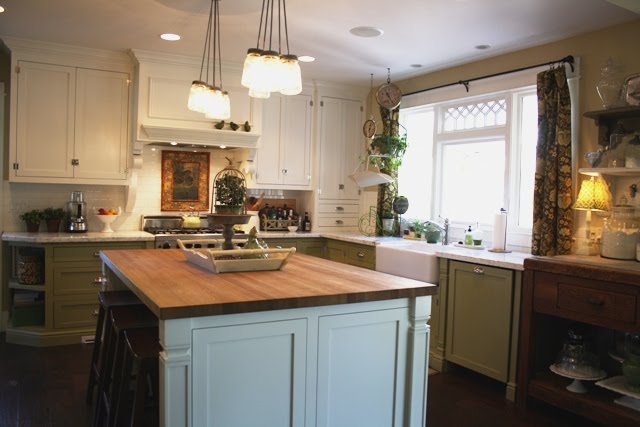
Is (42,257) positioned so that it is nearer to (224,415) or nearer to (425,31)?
(224,415)

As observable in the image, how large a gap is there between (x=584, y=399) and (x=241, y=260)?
7.37 feet

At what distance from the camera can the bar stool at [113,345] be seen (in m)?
2.64

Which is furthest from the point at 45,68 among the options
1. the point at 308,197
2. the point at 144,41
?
the point at 308,197

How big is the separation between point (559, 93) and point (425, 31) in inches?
42.2

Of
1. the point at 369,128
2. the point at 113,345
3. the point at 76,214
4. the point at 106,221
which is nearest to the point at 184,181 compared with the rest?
the point at 106,221

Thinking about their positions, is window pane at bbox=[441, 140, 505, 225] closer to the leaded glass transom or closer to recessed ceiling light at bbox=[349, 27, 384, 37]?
the leaded glass transom

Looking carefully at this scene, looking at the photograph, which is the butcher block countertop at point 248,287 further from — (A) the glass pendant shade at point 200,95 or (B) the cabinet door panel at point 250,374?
(A) the glass pendant shade at point 200,95

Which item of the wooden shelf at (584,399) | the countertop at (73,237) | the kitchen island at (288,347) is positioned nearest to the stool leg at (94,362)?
the kitchen island at (288,347)

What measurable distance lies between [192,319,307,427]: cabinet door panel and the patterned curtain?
7.81 feet

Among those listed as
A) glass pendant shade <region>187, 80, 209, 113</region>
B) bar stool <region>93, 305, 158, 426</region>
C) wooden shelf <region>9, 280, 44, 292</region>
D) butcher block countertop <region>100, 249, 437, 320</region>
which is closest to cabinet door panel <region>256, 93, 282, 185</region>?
wooden shelf <region>9, 280, 44, 292</region>

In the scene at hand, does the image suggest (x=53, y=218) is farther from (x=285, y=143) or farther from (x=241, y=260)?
(x=241, y=260)

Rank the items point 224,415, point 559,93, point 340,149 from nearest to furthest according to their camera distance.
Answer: point 224,415
point 559,93
point 340,149

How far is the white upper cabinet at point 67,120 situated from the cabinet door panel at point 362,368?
11.3ft

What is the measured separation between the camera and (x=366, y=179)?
5.23 metres
